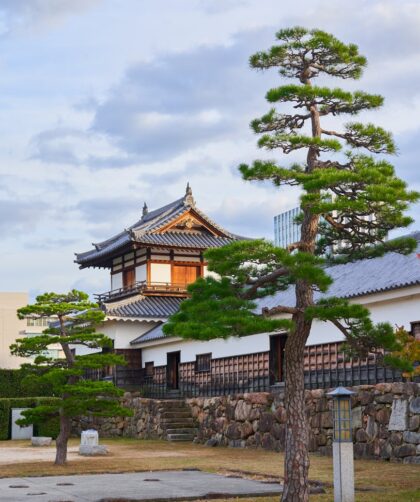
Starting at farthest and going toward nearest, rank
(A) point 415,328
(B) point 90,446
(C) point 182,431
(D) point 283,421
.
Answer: (C) point 182,431
(B) point 90,446
(D) point 283,421
(A) point 415,328

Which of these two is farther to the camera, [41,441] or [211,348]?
[211,348]

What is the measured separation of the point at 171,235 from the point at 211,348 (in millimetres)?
8944

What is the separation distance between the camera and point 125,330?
36.0 meters

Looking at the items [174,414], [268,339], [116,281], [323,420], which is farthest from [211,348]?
[116,281]

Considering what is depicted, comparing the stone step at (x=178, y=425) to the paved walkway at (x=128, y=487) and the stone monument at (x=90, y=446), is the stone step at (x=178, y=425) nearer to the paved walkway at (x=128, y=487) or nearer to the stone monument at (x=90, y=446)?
the stone monument at (x=90, y=446)

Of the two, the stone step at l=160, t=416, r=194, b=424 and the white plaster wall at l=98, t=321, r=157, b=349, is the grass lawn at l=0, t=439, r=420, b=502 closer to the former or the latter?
the stone step at l=160, t=416, r=194, b=424

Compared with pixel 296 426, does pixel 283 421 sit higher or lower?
lower

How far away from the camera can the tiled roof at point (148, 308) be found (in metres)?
35.3

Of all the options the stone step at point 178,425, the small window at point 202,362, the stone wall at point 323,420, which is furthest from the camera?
the small window at point 202,362

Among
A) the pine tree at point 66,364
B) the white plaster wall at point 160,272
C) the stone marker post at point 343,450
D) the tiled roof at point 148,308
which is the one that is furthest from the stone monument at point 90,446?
the white plaster wall at point 160,272

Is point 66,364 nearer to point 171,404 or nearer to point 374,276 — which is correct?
point 374,276

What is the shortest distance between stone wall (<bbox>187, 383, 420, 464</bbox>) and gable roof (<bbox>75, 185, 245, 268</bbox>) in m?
9.41

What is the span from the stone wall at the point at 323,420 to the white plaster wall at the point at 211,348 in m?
1.70

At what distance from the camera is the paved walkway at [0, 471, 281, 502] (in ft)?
44.1
